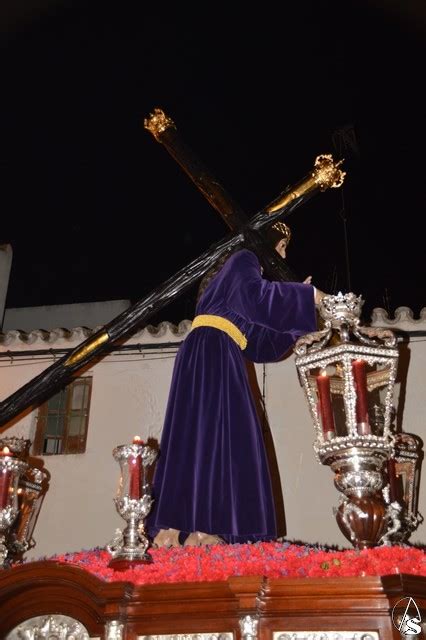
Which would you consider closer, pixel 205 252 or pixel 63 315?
pixel 205 252

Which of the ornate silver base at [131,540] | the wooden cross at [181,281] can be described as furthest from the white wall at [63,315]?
the ornate silver base at [131,540]

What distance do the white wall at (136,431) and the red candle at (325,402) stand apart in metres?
5.05

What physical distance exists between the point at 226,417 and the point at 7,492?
1.21m

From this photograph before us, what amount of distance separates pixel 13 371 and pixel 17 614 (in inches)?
271

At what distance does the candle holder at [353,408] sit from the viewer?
293cm

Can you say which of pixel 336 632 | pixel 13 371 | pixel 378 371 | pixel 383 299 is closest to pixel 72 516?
pixel 13 371

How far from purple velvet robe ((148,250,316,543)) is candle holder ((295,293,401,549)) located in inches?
17.2

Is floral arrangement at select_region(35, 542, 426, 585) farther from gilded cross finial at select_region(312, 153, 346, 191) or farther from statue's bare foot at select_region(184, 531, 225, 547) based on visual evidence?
gilded cross finial at select_region(312, 153, 346, 191)

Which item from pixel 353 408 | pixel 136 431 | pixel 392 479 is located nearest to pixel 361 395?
pixel 353 408

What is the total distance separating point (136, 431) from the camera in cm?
895

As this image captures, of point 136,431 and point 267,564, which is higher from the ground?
point 136,431

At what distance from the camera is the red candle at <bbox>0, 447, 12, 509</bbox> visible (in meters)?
3.60

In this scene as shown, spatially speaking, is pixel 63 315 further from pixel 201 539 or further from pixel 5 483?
pixel 201 539

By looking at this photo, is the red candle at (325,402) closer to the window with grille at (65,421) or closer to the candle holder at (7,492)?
the candle holder at (7,492)
